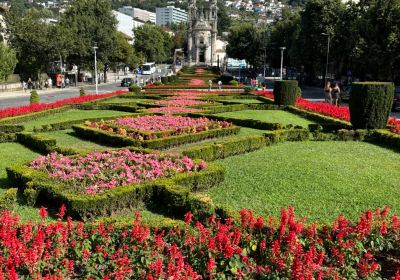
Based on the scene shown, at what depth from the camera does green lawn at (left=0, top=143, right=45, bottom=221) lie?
28.8ft

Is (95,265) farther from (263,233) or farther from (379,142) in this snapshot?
(379,142)

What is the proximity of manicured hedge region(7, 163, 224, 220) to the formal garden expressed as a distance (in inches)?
1.1

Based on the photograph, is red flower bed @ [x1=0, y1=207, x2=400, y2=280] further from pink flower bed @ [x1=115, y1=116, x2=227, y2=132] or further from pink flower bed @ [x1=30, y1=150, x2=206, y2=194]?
pink flower bed @ [x1=115, y1=116, x2=227, y2=132]

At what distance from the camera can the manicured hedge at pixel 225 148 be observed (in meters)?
12.7

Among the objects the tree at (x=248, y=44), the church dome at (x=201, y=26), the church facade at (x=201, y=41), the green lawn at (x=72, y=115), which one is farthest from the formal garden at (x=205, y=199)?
the church facade at (x=201, y=41)

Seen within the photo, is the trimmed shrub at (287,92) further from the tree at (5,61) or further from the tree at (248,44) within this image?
the tree at (248,44)

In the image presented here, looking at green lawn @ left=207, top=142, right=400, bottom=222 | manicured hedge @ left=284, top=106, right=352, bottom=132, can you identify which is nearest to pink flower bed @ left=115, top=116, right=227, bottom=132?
green lawn @ left=207, top=142, right=400, bottom=222

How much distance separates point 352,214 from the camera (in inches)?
340

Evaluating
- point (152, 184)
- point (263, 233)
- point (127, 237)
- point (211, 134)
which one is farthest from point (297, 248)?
point (211, 134)

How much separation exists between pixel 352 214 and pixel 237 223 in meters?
2.69

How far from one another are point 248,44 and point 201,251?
7764cm

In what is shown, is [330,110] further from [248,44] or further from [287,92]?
[248,44]

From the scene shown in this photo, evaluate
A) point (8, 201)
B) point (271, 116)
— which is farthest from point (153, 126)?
point (8, 201)

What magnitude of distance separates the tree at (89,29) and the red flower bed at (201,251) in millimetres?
48398
